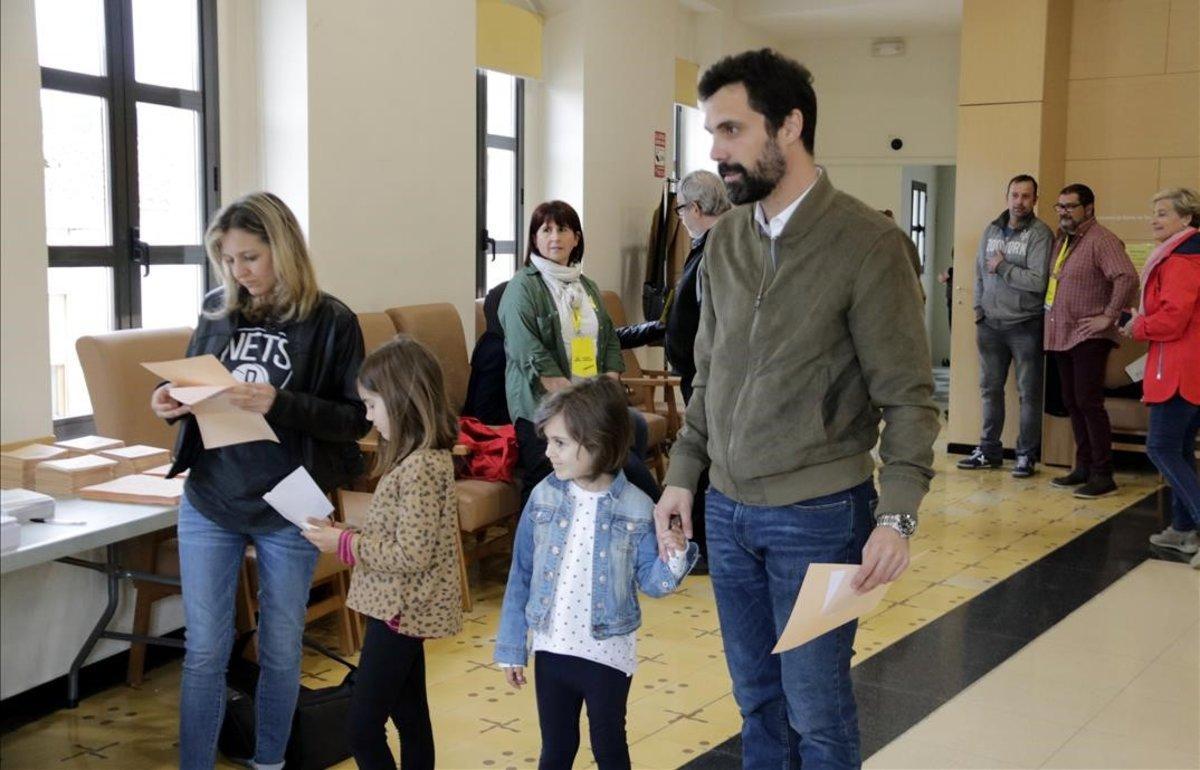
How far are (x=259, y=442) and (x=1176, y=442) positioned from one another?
428cm

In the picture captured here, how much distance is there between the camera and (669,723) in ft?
12.1

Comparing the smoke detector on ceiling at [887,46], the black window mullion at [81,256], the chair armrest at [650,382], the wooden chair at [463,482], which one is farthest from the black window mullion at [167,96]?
the smoke detector on ceiling at [887,46]

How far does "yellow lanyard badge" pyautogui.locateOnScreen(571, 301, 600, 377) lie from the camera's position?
4.94 m

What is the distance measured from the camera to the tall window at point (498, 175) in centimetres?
691

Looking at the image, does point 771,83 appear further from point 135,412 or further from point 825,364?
point 135,412

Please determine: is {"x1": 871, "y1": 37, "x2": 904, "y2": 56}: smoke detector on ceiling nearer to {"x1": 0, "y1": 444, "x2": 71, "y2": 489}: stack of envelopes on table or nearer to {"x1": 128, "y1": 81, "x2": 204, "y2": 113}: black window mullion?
{"x1": 128, "y1": 81, "x2": 204, "y2": 113}: black window mullion

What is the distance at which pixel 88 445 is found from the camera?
3592 millimetres

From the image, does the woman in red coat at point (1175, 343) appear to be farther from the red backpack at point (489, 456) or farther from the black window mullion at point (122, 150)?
the black window mullion at point (122, 150)

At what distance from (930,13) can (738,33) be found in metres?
1.54

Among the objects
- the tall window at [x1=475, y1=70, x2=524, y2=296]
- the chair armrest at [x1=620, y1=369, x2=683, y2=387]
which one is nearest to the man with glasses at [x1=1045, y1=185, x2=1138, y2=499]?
the chair armrest at [x1=620, y1=369, x2=683, y2=387]

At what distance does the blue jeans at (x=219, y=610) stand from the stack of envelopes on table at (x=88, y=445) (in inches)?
31.5

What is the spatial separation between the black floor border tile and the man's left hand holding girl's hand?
1.23 metres

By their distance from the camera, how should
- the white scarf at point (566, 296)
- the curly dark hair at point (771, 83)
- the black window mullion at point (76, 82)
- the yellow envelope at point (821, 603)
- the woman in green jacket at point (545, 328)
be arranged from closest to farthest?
the yellow envelope at point (821, 603) → the curly dark hair at point (771, 83) → the black window mullion at point (76, 82) → the woman in green jacket at point (545, 328) → the white scarf at point (566, 296)

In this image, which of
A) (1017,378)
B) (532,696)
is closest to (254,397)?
(532,696)
